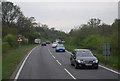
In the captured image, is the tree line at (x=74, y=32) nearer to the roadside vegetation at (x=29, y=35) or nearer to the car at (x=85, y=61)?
the roadside vegetation at (x=29, y=35)

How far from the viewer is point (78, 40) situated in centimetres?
6912

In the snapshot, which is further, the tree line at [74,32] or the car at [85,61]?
the tree line at [74,32]

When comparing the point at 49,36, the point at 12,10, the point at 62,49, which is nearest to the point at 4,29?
the point at 62,49

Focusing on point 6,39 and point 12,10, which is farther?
point 12,10

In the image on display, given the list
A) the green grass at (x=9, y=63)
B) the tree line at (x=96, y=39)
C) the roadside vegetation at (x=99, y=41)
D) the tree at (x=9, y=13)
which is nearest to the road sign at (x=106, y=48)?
the roadside vegetation at (x=99, y=41)

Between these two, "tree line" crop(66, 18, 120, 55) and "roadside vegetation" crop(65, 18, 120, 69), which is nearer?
"roadside vegetation" crop(65, 18, 120, 69)

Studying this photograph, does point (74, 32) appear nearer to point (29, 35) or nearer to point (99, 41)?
point (99, 41)

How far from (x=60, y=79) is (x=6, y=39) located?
4228 cm

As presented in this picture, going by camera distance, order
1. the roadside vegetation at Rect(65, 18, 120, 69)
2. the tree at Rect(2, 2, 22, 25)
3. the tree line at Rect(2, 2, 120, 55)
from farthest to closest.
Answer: the tree at Rect(2, 2, 22, 25)
the tree line at Rect(2, 2, 120, 55)
the roadside vegetation at Rect(65, 18, 120, 69)

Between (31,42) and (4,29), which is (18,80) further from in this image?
(31,42)

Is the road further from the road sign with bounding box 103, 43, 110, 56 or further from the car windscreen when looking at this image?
the road sign with bounding box 103, 43, 110, 56

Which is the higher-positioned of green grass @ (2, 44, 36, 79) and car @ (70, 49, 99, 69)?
car @ (70, 49, 99, 69)

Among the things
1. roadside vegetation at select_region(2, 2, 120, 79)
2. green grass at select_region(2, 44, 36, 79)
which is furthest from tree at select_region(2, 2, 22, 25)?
green grass at select_region(2, 44, 36, 79)

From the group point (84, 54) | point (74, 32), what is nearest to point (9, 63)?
point (84, 54)
